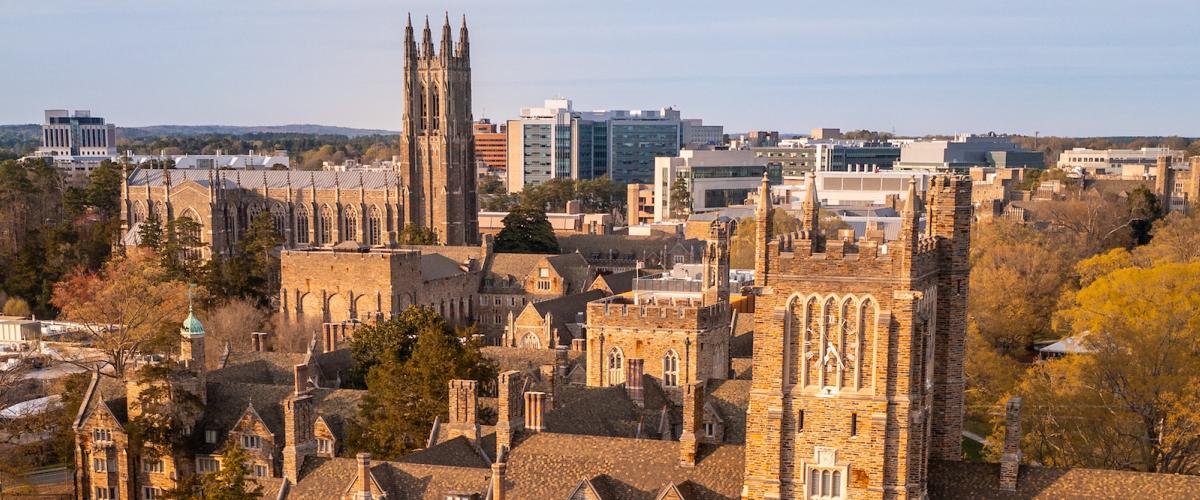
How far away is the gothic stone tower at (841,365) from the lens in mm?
31453

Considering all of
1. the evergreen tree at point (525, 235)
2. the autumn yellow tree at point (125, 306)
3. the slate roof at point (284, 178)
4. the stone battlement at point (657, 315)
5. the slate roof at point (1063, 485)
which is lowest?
the autumn yellow tree at point (125, 306)

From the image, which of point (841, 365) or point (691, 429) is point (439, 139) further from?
point (841, 365)

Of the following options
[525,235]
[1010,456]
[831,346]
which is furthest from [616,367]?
[525,235]

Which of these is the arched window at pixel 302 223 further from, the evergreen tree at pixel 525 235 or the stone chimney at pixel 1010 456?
the stone chimney at pixel 1010 456

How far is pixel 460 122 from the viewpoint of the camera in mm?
139750

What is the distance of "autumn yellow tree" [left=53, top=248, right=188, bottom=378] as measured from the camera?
73.2m

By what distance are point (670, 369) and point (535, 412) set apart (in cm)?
1408

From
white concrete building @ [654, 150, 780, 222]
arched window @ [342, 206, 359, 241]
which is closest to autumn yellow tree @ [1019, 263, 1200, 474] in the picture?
arched window @ [342, 206, 359, 241]

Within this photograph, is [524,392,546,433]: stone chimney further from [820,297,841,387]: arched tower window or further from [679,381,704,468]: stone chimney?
[820,297,841,387]: arched tower window

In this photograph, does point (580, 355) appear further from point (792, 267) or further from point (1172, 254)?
point (1172, 254)

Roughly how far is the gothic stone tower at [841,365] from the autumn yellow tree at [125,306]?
41.0 metres

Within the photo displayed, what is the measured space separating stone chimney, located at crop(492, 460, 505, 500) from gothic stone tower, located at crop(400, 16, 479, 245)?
→ 334ft

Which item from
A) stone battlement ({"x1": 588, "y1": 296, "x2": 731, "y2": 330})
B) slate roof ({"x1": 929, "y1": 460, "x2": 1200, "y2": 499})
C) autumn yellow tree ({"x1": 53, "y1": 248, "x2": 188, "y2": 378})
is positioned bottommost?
autumn yellow tree ({"x1": 53, "y1": 248, "x2": 188, "y2": 378})

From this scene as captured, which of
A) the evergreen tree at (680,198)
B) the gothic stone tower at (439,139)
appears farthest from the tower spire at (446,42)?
the evergreen tree at (680,198)
